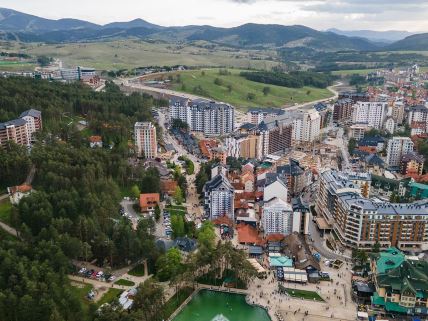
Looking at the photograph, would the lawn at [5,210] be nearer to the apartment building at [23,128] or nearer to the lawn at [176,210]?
the apartment building at [23,128]

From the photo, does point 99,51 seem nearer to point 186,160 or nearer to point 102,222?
point 186,160

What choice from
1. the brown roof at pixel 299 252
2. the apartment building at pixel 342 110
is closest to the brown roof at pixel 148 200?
the brown roof at pixel 299 252

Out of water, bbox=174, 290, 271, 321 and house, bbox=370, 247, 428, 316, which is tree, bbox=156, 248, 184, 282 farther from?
house, bbox=370, 247, 428, 316

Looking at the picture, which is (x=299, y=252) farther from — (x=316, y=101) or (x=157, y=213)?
(x=316, y=101)

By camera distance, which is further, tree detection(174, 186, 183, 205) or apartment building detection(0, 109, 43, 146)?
apartment building detection(0, 109, 43, 146)

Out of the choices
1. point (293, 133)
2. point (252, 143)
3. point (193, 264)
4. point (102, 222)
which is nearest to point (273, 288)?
point (193, 264)

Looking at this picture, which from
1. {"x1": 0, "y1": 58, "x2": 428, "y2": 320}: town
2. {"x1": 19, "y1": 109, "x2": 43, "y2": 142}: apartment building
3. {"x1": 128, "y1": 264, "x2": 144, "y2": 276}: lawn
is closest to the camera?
{"x1": 0, "y1": 58, "x2": 428, "y2": 320}: town

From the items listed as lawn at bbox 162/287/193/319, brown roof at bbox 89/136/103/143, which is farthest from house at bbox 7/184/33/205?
lawn at bbox 162/287/193/319
